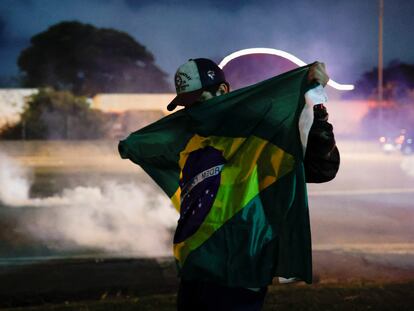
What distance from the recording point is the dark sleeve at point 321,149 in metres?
2.22

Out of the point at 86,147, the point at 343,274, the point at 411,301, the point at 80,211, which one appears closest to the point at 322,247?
the point at 343,274

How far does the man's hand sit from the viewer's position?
2227mm

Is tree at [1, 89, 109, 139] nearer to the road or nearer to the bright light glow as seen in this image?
the road

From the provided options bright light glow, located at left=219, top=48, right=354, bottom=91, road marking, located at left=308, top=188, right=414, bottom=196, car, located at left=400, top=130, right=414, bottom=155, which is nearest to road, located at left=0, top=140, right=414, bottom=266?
road marking, located at left=308, top=188, right=414, bottom=196

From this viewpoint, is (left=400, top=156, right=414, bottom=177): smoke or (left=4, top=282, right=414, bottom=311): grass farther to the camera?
(left=400, top=156, right=414, bottom=177): smoke

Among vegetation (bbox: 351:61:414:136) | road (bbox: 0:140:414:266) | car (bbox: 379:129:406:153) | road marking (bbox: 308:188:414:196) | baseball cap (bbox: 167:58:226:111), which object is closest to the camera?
baseball cap (bbox: 167:58:226:111)

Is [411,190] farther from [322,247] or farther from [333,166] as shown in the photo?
[333,166]

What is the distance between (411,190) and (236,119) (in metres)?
12.3

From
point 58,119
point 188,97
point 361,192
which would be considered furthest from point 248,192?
point 58,119

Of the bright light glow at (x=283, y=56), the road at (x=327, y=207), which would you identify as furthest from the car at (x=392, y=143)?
the bright light glow at (x=283, y=56)

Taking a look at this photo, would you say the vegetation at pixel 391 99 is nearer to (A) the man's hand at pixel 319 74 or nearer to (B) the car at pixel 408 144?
(B) the car at pixel 408 144

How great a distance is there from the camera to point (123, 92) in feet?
126

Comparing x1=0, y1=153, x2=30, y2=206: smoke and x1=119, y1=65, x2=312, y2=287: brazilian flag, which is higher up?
x1=119, y1=65, x2=312, y2=287: brazilian flag

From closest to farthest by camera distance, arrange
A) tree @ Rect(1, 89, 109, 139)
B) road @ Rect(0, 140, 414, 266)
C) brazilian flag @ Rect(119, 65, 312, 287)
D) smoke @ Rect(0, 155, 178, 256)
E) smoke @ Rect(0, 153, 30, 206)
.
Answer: brazilian flag @ Rect(119, 65, 312, 287), smoke @ Rect(0, 155, 178, 256), road @ Rect(0, 140, 414, 266), smoke @ Rect(0, 153, 30, 206), tree @ Rect(1, 89, 109, 139)
